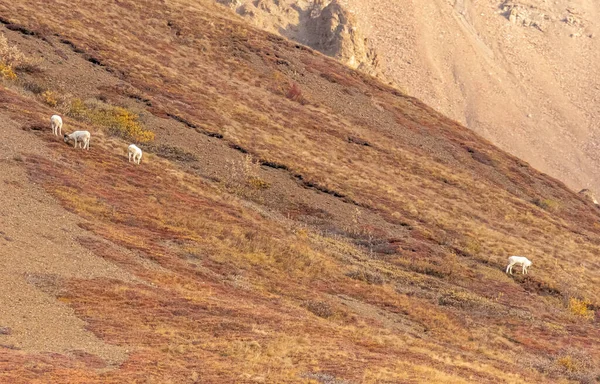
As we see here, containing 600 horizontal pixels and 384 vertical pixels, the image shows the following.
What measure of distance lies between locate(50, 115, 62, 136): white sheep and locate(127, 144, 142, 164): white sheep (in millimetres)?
3662

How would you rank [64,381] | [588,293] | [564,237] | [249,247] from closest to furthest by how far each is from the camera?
[64,381], [249,247], [588,293], [564,237]

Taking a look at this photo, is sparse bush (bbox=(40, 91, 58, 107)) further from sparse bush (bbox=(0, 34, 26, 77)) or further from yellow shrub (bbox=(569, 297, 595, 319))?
yellow shrub (bbox=(569, 297, 595, 319))

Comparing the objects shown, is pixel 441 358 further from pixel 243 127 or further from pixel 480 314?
pixel 243 127

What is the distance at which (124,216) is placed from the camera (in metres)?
28.3

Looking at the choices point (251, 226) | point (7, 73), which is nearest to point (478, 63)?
point (7, 73)

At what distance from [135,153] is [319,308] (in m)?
16.5

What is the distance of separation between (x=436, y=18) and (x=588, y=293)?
10866 cm

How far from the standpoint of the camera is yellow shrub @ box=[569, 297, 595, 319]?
35906 mm

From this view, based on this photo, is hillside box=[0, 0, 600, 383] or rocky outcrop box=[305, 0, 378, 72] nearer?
hillside box=[0, 0, 600, 383]

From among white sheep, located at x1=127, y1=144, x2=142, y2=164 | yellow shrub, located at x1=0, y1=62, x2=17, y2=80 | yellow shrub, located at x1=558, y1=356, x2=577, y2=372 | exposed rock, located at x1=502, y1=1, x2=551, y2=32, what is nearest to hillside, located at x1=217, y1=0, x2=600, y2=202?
exposed rock, located at x1=502, y1=1, x2=551, y2=32

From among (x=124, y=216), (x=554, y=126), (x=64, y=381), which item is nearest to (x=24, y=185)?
(x=124, y=216)

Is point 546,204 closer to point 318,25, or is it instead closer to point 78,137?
point 78,137

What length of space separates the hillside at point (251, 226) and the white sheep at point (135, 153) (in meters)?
0.68

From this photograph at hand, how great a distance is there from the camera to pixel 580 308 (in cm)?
3641
